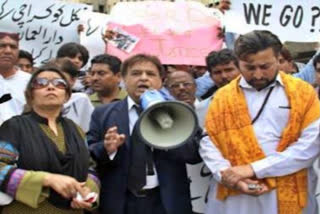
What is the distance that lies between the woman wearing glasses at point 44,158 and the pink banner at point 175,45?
3218 millimetres

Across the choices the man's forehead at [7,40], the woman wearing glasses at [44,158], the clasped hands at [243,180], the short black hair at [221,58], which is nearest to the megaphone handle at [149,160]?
the woman wearing glasses at [44,158]

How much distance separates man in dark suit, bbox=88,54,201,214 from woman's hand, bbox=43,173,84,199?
1.22ft

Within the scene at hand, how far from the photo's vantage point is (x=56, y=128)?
11.5ft

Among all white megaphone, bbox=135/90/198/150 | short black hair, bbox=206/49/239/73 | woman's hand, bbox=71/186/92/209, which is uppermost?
short black hair, bbox=206/49/239/73

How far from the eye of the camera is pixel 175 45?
6922 mm

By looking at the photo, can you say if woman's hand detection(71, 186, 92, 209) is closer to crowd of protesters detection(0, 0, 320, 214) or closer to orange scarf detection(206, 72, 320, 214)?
crowd of protesters detection(0, 0, 320, 214)

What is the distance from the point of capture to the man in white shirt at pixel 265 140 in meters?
3.58

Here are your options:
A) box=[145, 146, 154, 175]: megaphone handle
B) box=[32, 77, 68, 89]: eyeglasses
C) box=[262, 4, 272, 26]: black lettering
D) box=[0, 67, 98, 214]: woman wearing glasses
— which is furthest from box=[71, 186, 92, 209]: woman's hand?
box=[262, 4, 272, 26]: black lettering

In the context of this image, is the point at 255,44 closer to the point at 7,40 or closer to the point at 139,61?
the point at 139,61

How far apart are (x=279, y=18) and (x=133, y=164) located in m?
3.29

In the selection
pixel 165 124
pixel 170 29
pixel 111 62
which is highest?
pixel 170 29

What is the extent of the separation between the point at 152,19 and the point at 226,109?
3.69 m

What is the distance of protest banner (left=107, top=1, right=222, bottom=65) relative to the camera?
6828 mm

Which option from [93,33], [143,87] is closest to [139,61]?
[143,87]
